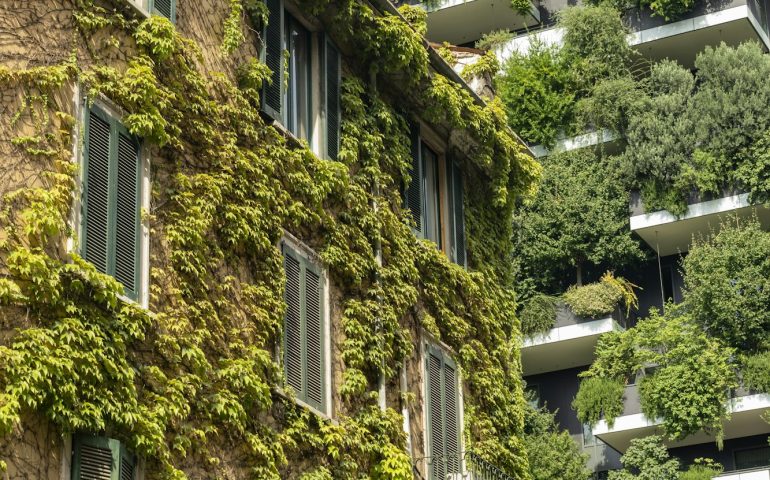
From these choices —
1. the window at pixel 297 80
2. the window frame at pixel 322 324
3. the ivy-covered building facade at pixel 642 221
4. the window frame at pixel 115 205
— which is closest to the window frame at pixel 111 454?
the window frame at pixel 115 205

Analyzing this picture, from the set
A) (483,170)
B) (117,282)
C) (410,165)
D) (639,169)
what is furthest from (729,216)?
(117,282)

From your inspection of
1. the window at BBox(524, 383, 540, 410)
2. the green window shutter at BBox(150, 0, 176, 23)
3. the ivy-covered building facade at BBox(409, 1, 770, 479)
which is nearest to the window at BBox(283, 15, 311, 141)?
the green window shutter at BBox(150, 0, 176, 23)

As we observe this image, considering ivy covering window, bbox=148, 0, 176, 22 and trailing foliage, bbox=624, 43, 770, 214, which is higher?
trailing foliage, bbox=624, 43, 770, 214

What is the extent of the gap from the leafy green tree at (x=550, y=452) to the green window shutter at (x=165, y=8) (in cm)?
2506

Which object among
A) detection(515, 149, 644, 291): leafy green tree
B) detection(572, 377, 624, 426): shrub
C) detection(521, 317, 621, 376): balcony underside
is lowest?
detection(572, 377, 624, 426): shrub

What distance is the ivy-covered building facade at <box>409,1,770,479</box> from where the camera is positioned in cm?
4144

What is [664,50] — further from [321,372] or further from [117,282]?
[117,282]

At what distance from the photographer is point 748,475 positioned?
39.4 metres

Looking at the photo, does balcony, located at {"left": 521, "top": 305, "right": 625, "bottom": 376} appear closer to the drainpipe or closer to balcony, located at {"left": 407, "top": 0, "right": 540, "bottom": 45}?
balcony, located at {"left": 407, "top": 0, "right": 540, "bottom": 45}

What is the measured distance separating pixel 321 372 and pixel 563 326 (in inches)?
1091

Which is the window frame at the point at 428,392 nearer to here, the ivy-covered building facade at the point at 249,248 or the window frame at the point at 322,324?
the ivy-covered building facade at the point at 249,248

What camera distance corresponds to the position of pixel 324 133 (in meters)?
18.9

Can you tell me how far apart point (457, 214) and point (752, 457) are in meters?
22.7

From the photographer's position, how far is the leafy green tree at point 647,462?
131ft
